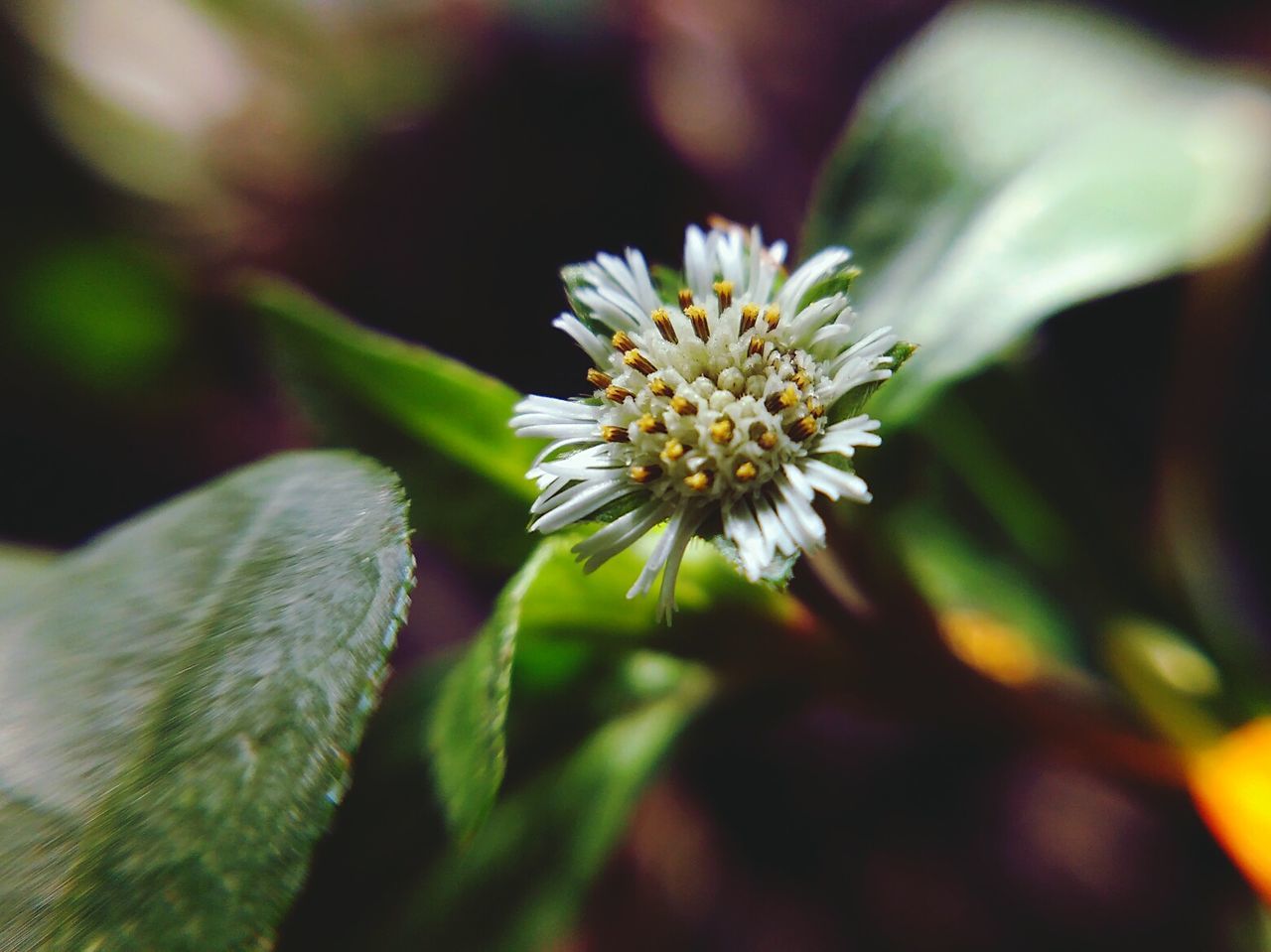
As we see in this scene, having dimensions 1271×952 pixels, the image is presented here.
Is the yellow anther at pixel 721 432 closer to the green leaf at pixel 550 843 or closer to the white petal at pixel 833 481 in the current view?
the white petal at pixel 833 481

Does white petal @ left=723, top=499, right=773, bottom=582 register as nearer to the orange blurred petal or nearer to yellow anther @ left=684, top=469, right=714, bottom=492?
yellow anther @ left=684, top=469, right=714, bottom=492

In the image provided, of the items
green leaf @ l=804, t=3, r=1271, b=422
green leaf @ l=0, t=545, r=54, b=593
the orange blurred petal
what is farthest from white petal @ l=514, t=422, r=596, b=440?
the orange blurred petal

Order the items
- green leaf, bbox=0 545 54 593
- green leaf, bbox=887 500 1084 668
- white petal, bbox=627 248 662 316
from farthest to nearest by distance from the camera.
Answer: green leaf, bbox=887 500 1084 668 → green leaf, bbox=0 545 54 593 → white petal, bbox=627 248 662 316

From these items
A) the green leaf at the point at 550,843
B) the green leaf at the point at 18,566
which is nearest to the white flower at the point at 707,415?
the green leaf at the point at 550,843

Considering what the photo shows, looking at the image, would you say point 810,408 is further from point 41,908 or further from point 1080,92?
point 1080,92

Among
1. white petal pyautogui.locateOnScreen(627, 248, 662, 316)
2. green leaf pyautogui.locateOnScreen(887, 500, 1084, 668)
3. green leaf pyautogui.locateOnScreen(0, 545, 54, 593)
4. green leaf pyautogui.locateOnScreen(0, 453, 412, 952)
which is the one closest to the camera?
green leaf pyautogui.locateOnScreen(0, 453, 412, 952)

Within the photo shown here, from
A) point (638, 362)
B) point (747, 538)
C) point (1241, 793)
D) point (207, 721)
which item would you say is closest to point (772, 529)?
point (747, 538)

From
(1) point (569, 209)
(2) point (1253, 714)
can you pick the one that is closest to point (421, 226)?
(1) point (569, 209)
